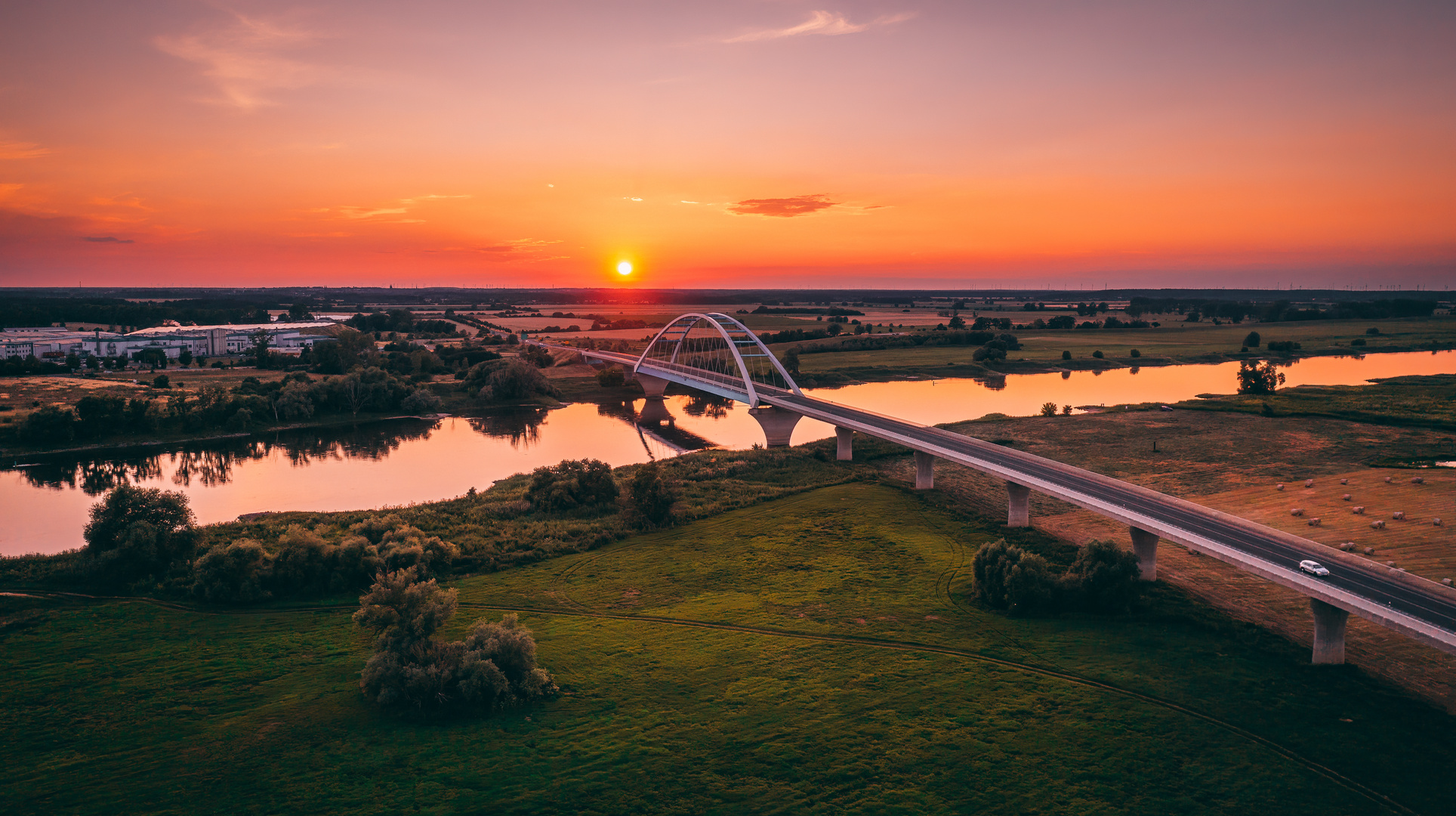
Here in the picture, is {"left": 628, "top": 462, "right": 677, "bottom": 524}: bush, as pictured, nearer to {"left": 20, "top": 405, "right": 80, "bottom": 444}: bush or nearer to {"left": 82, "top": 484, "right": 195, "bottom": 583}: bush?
{"left": 82, "top": 484, "right": 195, "bottom": 583}: bush

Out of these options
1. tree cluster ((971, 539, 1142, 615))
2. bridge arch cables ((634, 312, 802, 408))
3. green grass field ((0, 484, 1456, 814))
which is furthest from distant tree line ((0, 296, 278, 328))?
tree cluster ((971, 539, 1142, 615))

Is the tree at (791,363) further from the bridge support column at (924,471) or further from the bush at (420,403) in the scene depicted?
the bridge support column at (924,471)

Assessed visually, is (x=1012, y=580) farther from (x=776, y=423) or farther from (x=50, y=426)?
(x=50, y=426)

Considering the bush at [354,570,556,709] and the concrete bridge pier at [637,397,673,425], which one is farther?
the concrete bridge pier at [637,397,673,425]

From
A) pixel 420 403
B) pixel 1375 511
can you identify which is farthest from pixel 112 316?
pixel 1375 511

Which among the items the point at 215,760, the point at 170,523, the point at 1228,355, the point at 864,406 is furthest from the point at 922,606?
the point at 1228,355

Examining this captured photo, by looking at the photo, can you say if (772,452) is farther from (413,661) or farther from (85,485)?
(85,485)
